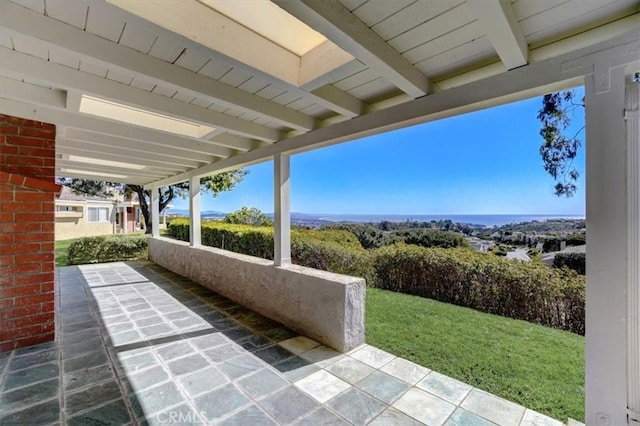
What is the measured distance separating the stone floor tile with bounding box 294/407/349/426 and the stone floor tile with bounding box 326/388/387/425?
0.19ft

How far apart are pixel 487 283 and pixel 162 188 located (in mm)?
15194

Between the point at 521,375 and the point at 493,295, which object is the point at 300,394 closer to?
the point at 521,375

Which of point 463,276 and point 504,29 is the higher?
point 504,29

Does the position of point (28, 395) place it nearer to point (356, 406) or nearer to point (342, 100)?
point (356, 406)

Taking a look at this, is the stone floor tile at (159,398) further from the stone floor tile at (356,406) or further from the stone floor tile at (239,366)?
the stone floor tile at (356,406)

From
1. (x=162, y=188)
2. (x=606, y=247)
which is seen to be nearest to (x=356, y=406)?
(x=606, y=247)

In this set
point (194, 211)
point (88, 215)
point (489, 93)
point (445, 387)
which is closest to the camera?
point (489, 93)

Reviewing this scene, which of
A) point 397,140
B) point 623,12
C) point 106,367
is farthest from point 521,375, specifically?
point 397,140

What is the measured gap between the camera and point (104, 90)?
7.53 feet

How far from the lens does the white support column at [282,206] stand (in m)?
3.89

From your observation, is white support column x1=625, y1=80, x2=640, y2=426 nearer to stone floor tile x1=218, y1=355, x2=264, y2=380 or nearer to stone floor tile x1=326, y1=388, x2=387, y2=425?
stone floor tile x1=326, y1=388, x2=387, y2=425

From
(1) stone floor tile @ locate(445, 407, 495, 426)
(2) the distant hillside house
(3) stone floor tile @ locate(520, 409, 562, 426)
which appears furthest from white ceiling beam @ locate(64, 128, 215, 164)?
(2) the distant hillside house

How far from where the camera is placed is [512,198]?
26.2 ft

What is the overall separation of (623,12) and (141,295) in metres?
6.42
